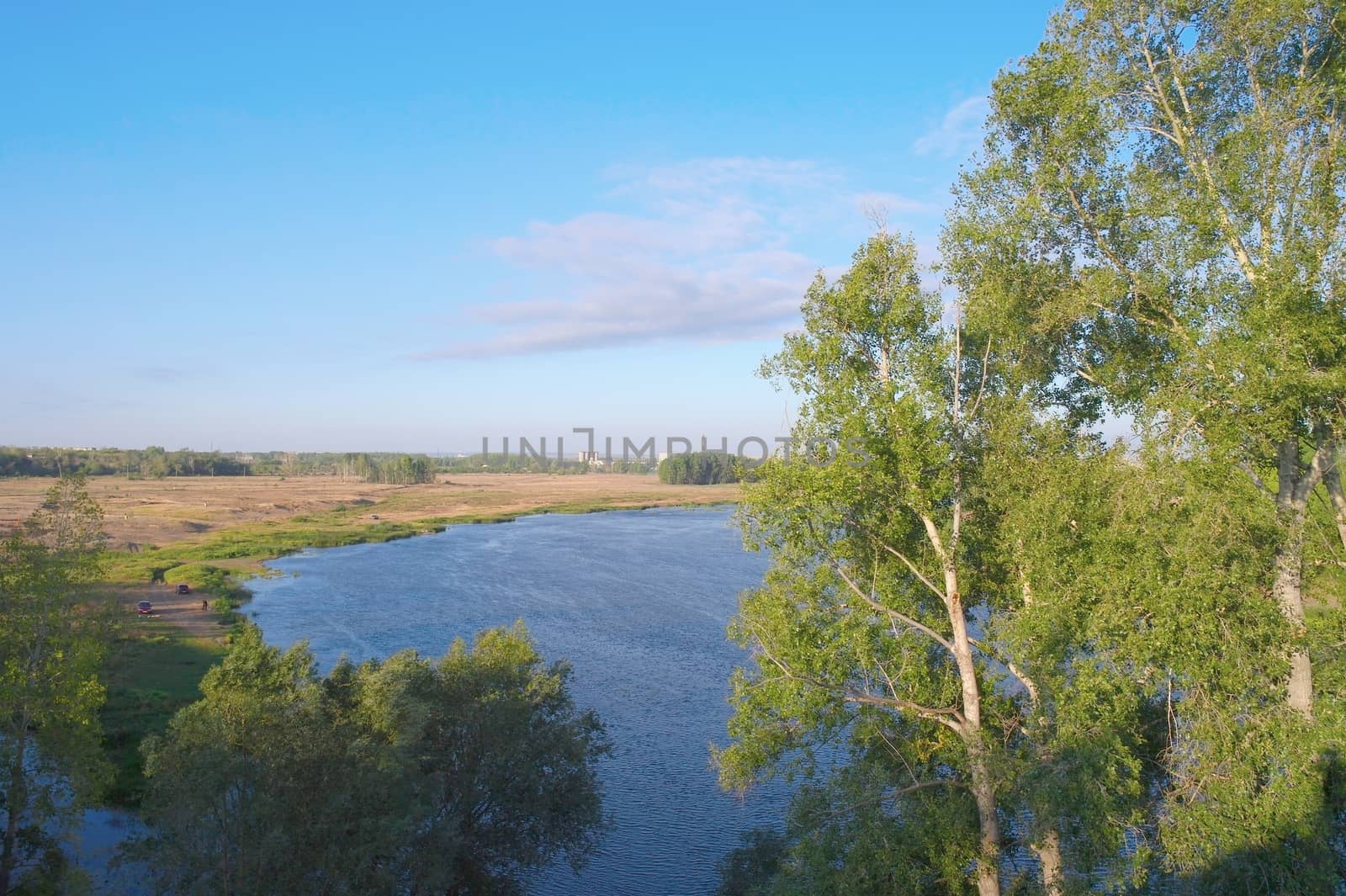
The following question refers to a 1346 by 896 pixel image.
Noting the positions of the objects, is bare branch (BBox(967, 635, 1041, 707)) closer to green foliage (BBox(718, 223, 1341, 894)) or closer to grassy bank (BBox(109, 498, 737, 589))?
green foliage (BBox(718, 223, 1341, 894))

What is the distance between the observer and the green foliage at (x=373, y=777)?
12.5m

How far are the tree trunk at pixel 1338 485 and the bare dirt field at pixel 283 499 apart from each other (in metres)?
63.6

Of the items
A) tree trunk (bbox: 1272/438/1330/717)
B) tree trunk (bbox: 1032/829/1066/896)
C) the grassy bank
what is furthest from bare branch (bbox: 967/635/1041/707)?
the grassy bank

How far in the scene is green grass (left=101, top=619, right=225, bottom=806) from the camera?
24.1 meters

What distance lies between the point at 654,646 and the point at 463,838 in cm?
1916

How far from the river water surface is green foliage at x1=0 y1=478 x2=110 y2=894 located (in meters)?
10.0

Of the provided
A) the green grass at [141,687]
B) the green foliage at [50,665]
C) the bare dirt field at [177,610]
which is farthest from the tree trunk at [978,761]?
the bare dirt field at [177,610]

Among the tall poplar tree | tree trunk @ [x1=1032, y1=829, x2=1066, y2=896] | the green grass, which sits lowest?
the green grass

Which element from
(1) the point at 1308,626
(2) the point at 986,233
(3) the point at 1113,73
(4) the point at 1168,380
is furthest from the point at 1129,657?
(3) the point at 1113,73

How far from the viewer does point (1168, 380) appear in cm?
1030

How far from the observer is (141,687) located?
3119 cm

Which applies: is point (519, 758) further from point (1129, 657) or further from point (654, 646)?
point (654, 646)

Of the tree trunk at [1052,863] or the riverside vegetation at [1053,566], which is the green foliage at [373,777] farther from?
the tree trunk at [1052,863]

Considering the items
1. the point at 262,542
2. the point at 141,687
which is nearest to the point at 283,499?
the point at 262,542
